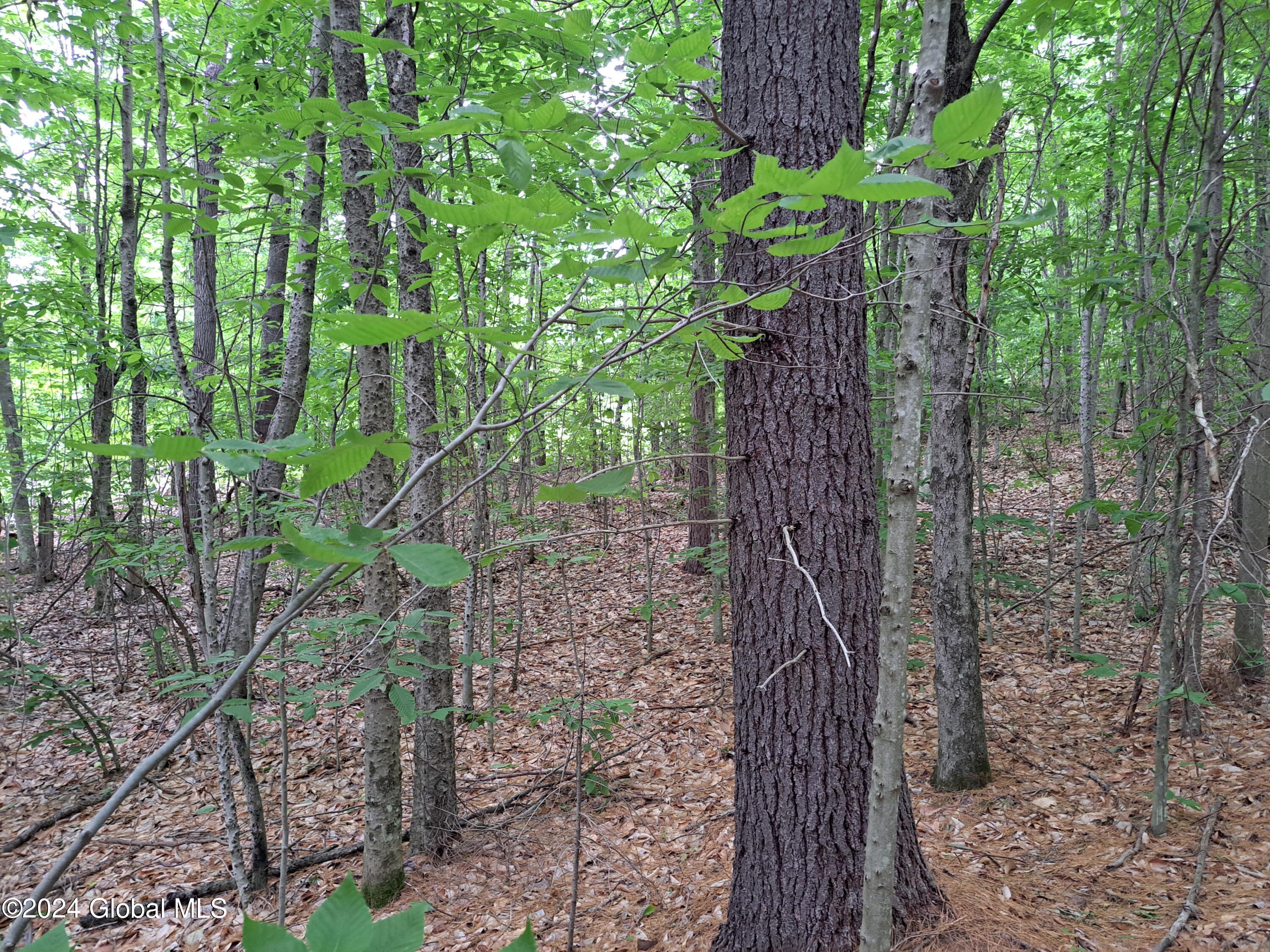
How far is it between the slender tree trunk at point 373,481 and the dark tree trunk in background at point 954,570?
318cm

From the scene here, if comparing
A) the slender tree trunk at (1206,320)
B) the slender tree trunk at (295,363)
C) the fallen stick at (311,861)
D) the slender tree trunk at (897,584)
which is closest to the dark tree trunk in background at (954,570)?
the slender tree trunk at (1206,320)

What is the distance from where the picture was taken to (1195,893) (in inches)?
105

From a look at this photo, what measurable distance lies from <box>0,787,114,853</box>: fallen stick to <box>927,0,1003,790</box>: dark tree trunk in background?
18.3 feet

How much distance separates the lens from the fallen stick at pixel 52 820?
4336 mm

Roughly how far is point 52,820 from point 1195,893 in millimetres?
6637

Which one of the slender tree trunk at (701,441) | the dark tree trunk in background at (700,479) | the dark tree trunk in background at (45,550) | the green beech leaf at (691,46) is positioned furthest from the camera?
the dark tree trunk in background at (45,550)

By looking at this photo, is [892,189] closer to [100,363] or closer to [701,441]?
[701,441]

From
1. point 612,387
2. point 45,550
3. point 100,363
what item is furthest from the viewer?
point 45,550

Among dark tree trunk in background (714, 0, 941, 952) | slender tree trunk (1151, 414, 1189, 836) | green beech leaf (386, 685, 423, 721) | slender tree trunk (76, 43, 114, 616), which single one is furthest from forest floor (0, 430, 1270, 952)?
green beech leaf (386, 685, 423, 721)

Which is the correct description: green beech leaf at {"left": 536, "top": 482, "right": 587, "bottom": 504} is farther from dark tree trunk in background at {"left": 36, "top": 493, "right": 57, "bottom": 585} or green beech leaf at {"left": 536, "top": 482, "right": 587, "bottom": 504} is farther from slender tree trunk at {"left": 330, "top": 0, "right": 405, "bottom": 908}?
dark tree trunk in background at {"left": 36, "top": 493, "right": 57, "bottom": 585}

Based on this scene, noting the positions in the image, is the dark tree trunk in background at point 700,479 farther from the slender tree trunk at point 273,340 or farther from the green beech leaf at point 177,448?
the green beech leaf at point 177,448

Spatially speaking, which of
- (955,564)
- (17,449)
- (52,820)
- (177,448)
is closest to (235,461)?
(177,448)

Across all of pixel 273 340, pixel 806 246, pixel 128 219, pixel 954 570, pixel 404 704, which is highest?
pixel 273 340

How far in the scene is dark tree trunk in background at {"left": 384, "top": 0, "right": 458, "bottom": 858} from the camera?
3.47 metres
